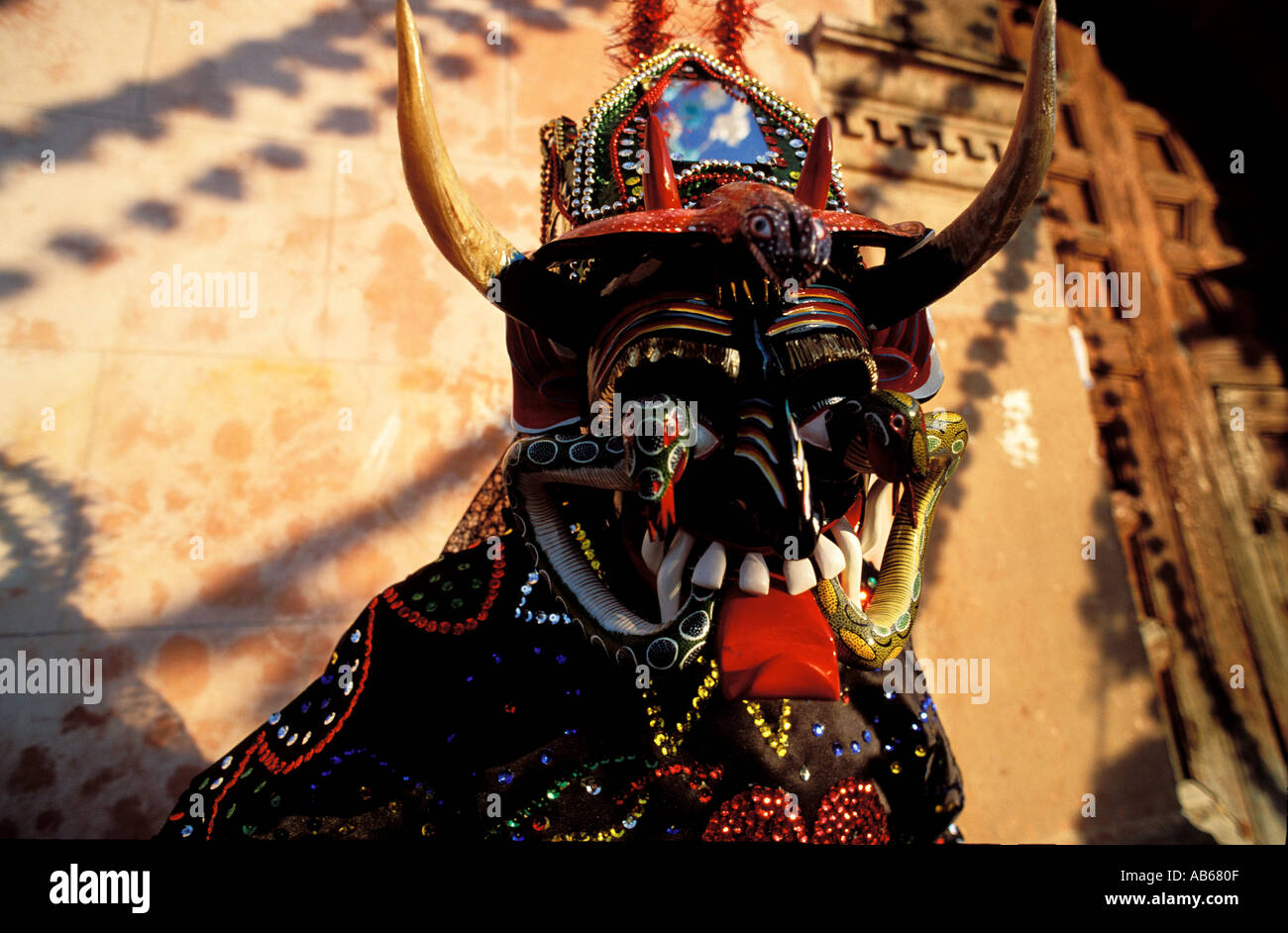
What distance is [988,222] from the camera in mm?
1435

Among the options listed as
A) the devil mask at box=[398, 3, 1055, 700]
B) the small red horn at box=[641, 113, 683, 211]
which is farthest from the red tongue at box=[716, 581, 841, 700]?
the small red horn at box=[641, 113, 683, 211]

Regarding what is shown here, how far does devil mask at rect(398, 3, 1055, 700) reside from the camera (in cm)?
128

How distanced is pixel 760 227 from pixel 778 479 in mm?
425

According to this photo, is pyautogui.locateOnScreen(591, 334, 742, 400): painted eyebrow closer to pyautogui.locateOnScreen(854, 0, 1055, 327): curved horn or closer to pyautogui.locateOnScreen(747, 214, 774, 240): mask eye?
pyautogui.locateOnScreen(747, 214, 774, 240): mask eye

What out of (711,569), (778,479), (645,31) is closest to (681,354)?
(778,479)

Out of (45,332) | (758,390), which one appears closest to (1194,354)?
(758,390)

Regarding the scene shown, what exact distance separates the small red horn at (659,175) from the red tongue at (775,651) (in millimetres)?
898

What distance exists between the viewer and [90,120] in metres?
2.96

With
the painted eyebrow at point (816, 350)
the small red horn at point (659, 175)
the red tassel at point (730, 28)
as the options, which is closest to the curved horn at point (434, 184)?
the small red horn at point (659, 175)

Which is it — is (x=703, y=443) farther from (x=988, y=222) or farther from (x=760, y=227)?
(x=988, y=222)

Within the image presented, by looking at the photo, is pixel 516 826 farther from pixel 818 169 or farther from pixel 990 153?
pixel 990 153

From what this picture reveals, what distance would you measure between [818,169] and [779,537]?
0.93m
